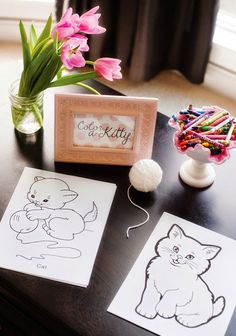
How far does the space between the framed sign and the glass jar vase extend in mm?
91

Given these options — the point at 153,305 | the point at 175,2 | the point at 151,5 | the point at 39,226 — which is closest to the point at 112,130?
the point at 39,226

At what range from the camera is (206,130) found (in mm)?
1005

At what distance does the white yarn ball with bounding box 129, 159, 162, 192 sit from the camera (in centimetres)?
99

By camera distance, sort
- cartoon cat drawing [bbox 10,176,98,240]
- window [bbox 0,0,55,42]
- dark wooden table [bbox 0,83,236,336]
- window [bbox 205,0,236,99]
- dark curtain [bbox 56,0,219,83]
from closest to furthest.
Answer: dark wooden table [bbox 0,83,236,336], cartoon cat drawing [bbox 10,176,98,240], dark curtain [bbox 56,0,219,83], window [bbox 205,0,236,99], window [bbox 0,0,55,42]

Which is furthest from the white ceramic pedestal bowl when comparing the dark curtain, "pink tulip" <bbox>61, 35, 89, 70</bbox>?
the dark curtain

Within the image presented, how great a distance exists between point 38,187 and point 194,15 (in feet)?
4.11

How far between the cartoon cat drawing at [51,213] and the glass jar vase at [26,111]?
6.3 inches

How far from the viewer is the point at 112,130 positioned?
103cm

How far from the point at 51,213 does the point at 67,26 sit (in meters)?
0.39

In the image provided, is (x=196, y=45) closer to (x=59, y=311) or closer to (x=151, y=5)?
(x=151, y=5)

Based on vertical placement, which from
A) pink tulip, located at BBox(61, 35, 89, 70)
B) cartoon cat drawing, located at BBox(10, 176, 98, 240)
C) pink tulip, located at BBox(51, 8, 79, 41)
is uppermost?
pink tulip, located at BBox(51, 8, 79, 41)

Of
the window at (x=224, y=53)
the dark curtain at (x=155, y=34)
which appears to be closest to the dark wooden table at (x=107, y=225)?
the dark curtain at (x=155, y=34)

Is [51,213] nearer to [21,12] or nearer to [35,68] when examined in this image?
[35,68]

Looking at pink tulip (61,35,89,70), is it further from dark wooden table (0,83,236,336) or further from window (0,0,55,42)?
window (0,0,55,42)
